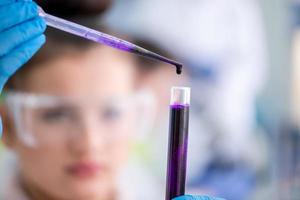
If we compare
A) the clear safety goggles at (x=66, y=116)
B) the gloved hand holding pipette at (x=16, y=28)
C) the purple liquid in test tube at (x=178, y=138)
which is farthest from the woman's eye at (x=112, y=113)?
the purple liquid in test tube at (x=178, y=138)

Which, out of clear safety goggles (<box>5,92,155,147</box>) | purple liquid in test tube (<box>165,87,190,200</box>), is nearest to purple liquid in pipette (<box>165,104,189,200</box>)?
purple liquid in test tube (<box>165,87,190,200</box>)

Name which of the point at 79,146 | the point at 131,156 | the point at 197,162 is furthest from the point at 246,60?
the point at 79,146

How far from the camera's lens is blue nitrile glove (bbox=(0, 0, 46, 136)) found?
833 millimetres

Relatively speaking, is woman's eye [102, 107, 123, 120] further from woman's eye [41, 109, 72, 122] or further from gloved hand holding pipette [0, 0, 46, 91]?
gloved hand holding pipette [0, 0, 46, 91]

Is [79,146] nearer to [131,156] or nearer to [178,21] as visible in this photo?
[131,156]

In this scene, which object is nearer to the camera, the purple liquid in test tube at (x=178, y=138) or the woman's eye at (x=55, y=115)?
the purple liquid in test tube at (x=178, y=138)

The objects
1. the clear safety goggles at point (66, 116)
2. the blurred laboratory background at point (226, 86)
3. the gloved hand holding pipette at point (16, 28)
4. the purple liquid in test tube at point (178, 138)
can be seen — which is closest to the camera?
the purple liquid in test tube at point (178, 138)

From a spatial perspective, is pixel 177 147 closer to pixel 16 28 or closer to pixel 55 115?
pixel 16 28

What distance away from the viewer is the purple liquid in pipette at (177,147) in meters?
0.70

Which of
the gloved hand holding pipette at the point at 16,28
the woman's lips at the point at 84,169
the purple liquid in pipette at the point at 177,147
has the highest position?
the gloved hand holding pipette at the point at 16,28

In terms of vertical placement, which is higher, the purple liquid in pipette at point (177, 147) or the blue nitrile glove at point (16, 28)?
the blue nitrile glove at point (16, 28)

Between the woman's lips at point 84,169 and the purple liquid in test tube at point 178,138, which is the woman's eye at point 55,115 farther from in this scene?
the purple liquid in test tube at point 178,138

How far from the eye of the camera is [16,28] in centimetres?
84

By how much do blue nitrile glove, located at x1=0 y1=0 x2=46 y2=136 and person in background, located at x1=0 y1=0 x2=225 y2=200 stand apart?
52 centimetres
